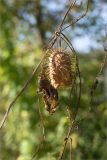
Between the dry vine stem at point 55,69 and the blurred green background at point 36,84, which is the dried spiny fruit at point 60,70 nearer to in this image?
the dry vine stem at point 55,69

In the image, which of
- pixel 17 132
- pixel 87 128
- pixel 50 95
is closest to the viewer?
pixel 50 95

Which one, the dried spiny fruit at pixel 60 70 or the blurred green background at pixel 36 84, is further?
the blurred green background at pixel 36 84

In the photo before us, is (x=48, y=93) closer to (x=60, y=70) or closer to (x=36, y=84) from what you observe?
(x=60, y=70)

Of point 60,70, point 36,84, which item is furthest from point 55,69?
point 36,84

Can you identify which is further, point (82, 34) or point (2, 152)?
point (2, 152)

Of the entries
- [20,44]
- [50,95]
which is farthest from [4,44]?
[50,95]

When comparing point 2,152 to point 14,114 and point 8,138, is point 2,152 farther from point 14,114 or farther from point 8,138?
point 14,114

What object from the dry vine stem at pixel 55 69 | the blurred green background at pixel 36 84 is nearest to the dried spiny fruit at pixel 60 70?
the dry vine stem at pixel 55 69
